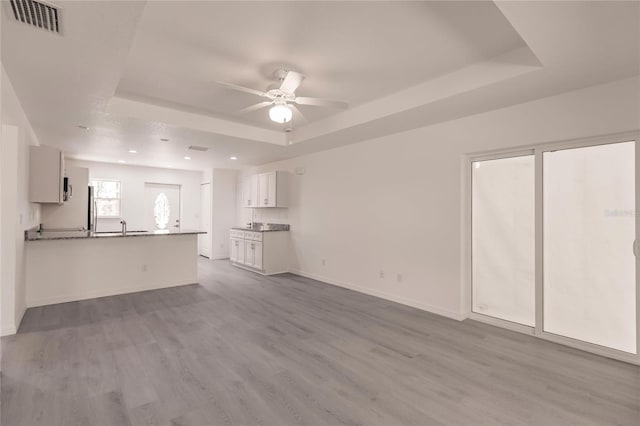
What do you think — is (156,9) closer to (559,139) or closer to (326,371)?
(326,371)

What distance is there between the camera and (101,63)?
8.57 ft

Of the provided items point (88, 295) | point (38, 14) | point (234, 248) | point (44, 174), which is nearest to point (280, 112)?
point (38, 14)

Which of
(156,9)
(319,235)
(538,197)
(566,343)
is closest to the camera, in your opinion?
(156,9)

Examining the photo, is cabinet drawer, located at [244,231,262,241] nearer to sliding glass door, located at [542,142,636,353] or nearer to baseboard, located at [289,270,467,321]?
baseboard, located at [289,270,467,321]

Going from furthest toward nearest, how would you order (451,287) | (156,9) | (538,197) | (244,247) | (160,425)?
(244,247) → (451,287) → (538,197) → (156,9) → (160,425)

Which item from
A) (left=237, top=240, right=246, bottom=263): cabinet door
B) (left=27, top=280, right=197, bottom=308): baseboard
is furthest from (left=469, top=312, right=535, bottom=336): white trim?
(left=237, top=240, right=246, bottom=263): cabinet door

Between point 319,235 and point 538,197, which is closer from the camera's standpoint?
point 538,197

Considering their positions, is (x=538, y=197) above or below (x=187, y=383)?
above

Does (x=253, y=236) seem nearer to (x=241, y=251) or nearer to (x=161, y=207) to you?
(x=241, y=251)

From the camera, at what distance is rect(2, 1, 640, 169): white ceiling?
2.15 meters

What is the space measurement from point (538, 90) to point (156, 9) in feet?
11.2

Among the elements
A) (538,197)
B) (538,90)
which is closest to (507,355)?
(538,197)

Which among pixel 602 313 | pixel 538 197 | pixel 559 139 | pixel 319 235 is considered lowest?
pixel 602 313

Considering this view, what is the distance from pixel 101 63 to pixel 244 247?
4.95 m
